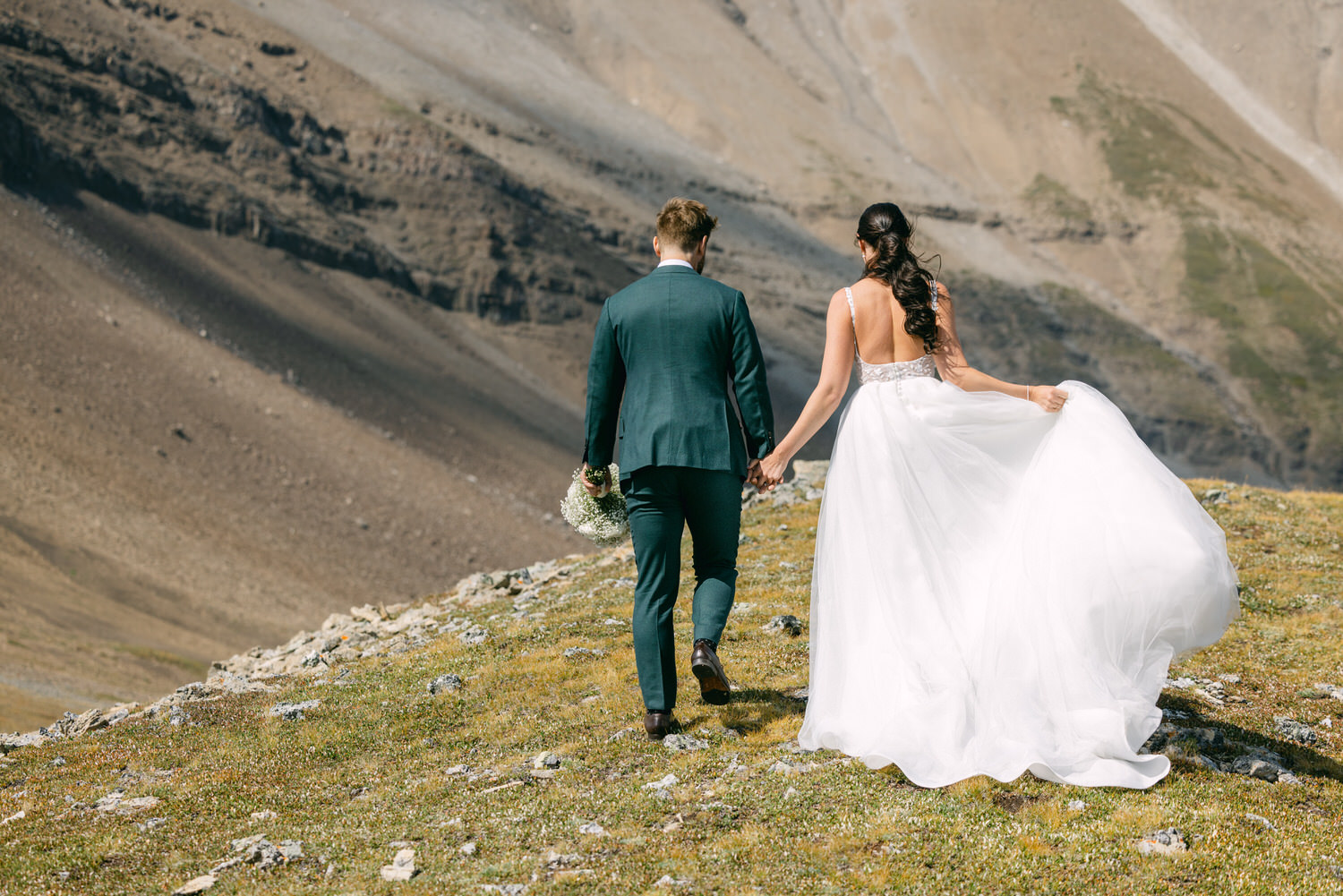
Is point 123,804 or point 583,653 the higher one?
point 583,653

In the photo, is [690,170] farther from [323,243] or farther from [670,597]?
[670,597]

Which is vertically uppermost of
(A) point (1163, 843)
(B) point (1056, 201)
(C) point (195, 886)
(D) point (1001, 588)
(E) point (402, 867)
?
(B) point (1056, 201)

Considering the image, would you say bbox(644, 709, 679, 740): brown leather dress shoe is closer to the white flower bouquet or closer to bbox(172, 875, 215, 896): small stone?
the white flower bouquet

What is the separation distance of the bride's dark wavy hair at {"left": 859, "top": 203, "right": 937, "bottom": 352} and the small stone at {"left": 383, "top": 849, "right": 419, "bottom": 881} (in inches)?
180

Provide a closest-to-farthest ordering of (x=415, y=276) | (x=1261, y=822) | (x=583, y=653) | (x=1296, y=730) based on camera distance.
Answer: (x=1261, y=822) → (x=1296, y=730) → (x=583, y=653) → (x=415, y=276)

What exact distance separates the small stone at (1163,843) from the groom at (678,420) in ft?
10.2

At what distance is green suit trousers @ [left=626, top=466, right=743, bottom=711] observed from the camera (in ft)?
26.6

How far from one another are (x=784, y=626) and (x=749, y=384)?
17.1 ft

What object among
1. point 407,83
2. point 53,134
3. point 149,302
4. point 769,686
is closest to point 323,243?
point 53,134

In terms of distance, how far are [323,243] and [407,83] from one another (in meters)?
54.2

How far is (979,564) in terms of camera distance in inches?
308

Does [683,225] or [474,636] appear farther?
[474,636]

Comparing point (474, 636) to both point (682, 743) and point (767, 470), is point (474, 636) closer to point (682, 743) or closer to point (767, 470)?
point (682, 743)

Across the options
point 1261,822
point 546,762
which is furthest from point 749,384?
point 1261,822
